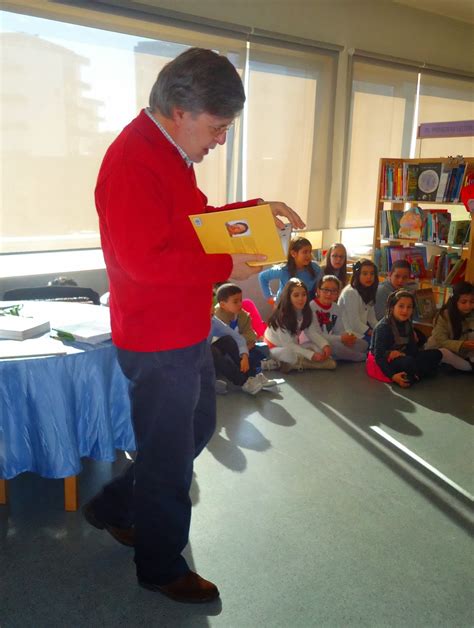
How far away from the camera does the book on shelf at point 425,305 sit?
460 centimetres

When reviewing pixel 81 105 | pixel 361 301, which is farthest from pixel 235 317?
pixel 81 105

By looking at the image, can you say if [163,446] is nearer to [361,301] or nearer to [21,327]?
[21,327]

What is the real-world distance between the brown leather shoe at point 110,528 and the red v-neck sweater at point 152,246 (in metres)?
0.75

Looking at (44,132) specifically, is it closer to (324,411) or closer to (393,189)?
(324,411)

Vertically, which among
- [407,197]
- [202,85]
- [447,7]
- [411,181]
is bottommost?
[407,197]

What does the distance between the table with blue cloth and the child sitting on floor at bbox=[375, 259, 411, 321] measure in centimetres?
292

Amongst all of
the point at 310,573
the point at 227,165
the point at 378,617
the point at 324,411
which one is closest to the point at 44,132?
the point at 227,165

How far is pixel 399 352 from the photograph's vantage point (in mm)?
3758

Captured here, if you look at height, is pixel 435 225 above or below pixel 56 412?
above

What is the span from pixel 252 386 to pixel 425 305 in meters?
1.94

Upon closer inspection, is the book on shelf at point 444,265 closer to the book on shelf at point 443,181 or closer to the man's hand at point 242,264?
the book on shelf at point 443,181

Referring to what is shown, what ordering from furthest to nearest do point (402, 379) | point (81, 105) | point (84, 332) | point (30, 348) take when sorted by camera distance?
1. point (81, 105)
2. point (402, 379)
3. point (84, 332)
4. point (30, 348)

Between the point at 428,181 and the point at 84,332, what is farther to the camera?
the point at 428,181

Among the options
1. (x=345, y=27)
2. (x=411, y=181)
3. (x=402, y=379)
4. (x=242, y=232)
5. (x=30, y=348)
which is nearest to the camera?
(x=242, y=232)
